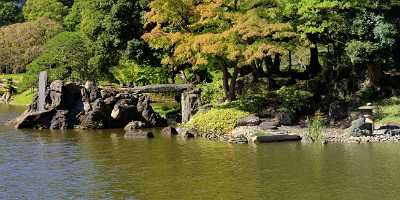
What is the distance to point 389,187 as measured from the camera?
2539 cm

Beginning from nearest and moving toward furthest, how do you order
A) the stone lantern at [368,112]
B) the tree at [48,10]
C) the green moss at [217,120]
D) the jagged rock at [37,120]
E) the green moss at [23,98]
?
the stone lantern at [368,112]
the green moss at [217,120]
the jagged rock at [37,120]
the green moss at [23,98]
the tree at [48,10]

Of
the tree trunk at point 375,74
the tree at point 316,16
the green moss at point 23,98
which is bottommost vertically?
the green moss at point 23,98

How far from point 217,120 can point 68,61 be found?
32.8 meters

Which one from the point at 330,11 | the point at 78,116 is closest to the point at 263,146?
the point at 330,11

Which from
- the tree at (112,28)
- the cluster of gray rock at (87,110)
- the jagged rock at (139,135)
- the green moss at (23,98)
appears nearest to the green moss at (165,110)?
the cluster of gray rock at (87,110)

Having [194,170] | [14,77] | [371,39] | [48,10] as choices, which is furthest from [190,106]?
[48,10]

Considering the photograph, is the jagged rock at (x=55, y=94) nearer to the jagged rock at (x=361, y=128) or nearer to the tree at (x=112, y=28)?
the tree at (x=112, y=28)

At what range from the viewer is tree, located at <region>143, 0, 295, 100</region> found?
44094mm

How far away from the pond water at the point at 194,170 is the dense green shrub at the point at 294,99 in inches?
315

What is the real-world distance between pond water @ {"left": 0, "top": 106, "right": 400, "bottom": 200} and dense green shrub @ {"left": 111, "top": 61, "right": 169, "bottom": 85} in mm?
23451

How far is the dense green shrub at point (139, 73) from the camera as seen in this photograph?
2513 inches

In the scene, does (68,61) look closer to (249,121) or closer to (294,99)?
(294,99)

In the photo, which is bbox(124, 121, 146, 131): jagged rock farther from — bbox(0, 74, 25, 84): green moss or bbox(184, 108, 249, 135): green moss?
bbox(0, 74, 25, 84): green moss

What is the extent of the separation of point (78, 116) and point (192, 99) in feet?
28.4
